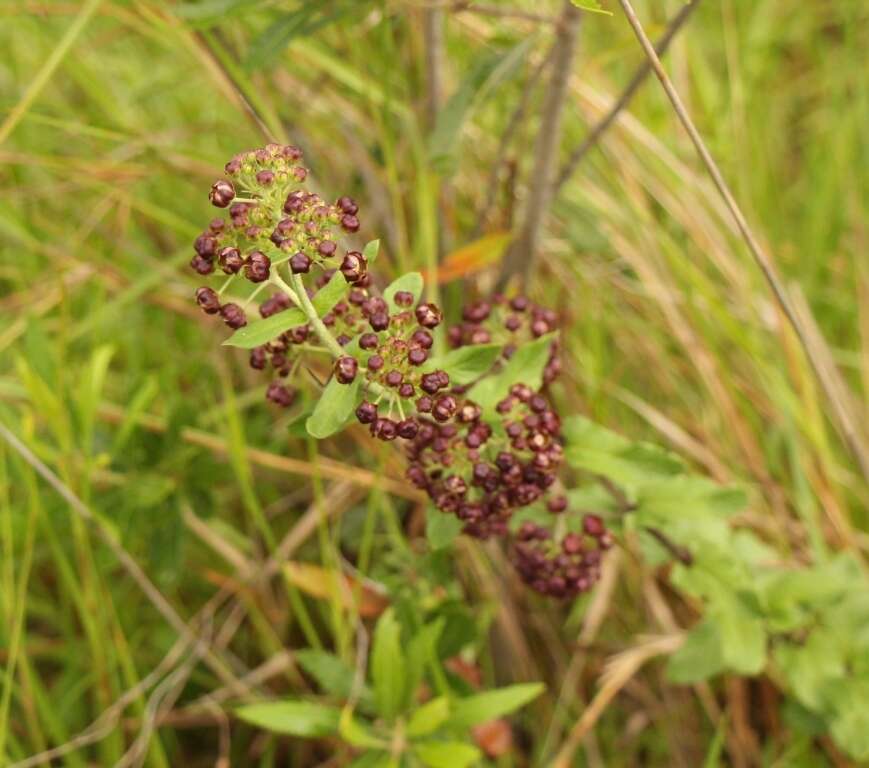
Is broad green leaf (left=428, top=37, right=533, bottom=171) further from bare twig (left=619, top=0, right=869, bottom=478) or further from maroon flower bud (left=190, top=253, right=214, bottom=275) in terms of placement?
maroon flower bud (left=190, top=253, right=214, bottom=275)

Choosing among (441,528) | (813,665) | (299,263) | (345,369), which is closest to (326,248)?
(299,263)

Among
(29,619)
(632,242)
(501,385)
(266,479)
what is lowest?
(29,619)

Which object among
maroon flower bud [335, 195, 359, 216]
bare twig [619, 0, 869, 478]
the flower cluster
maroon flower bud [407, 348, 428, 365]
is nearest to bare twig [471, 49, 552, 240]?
bare twig [619, 0, 869, 478]

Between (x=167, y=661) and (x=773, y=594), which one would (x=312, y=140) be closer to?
(x=167, y=661)

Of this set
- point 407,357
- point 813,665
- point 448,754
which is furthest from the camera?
point 813,665

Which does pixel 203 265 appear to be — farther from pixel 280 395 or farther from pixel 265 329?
pixel 280 395

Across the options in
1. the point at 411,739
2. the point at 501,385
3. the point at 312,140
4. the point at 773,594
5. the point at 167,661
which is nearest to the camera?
the point at 501,385

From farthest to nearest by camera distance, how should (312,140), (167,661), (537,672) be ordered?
(312,140), (537,672), (167,661)

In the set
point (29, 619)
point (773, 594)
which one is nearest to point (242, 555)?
point (29, 619)
